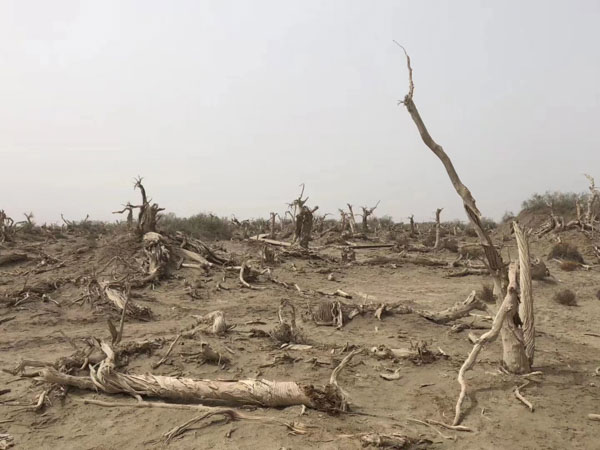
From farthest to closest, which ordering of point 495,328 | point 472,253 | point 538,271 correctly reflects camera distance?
1. point 472,253
2. point 538,271
3. point 495,328

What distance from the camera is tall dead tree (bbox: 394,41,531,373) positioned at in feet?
14.3

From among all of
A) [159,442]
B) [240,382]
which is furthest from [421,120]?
[159,442]

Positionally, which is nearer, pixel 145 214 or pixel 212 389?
pixel 212 389

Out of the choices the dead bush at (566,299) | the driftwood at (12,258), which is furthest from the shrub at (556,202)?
the driftwood at (12,258)

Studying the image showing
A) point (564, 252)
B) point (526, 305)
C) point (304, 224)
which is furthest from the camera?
point (304, 224)

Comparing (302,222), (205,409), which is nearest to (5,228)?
(302,222)

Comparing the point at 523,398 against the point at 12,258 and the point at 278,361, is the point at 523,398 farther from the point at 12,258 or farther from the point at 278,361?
the point at 12,258

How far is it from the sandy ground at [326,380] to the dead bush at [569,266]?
410 cm

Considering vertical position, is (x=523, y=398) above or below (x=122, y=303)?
above

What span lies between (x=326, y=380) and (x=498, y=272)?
79.9 inches

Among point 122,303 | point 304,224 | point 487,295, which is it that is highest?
point 304,224

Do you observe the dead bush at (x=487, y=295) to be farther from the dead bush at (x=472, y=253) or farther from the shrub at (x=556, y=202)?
the shrub at (x=556, y=202)

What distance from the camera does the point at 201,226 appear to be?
24.2 metres

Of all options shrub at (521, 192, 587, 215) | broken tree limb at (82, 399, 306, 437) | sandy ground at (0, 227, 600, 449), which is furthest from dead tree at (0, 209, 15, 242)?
shrub at (521, 192, 587, 215)
